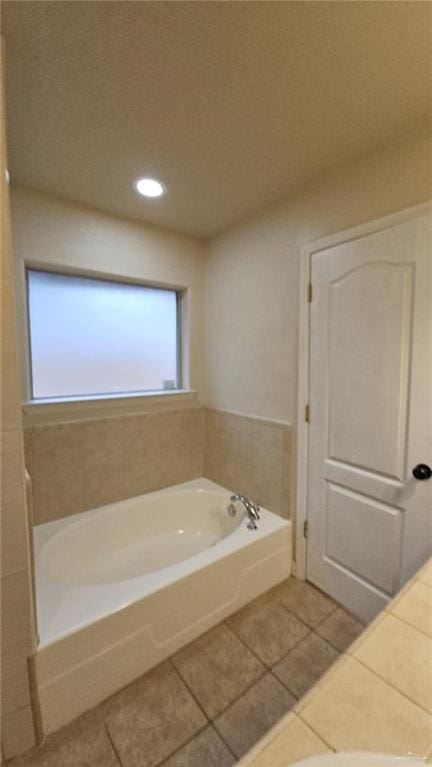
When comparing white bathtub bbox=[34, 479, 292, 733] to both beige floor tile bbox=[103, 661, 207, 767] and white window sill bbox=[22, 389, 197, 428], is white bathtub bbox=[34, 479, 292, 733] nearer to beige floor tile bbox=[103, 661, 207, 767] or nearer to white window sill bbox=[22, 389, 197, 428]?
beige floor tile bbox=[103, 661, 207, 767]

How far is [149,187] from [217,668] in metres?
2.45

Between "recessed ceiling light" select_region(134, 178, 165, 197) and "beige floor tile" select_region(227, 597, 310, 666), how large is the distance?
7.90ft

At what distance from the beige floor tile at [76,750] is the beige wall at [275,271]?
1582mm

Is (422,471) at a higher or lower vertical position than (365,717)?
higher

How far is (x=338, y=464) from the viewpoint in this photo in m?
1.64

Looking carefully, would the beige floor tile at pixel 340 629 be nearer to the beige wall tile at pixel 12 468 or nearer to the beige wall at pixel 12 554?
the beige wall at pixel 12 554

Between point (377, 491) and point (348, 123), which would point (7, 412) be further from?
point (348, 123)

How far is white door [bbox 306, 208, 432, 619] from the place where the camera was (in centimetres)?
132

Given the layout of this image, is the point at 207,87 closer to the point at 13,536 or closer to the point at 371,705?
the point at 13,536

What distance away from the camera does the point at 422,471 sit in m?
1.32

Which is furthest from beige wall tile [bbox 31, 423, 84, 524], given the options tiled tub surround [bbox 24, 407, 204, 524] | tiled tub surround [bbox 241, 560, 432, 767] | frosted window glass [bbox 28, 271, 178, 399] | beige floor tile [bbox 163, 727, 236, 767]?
tiled tub surround [bbox 241, 560, 432, 767]

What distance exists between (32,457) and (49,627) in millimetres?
933

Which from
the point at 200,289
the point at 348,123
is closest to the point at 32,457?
the point at 200,289

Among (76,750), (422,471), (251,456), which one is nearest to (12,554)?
(76,750)
